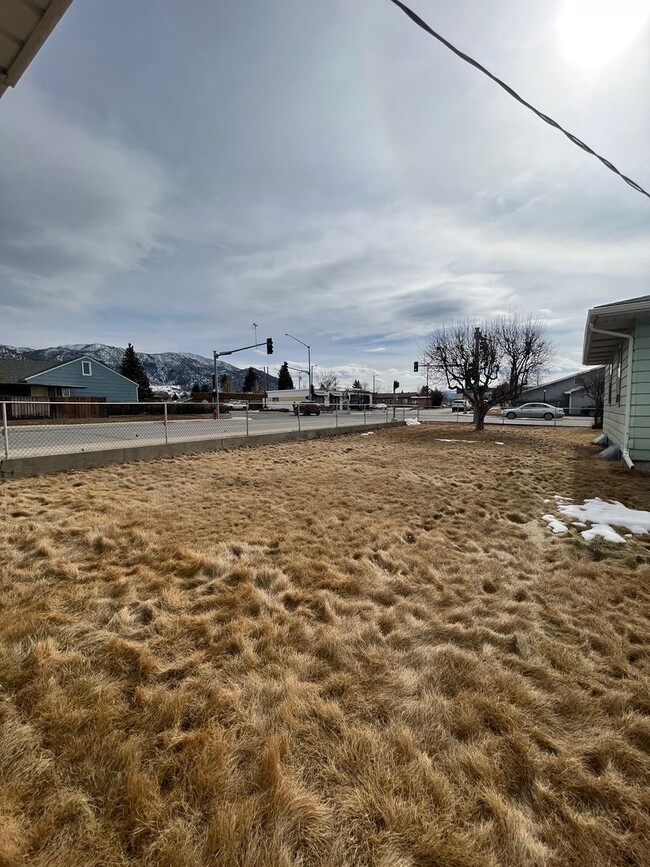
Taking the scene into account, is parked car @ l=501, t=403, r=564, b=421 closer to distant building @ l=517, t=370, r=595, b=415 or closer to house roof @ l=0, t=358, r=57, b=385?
distant building @ l=517, t=370, r=595, b=415

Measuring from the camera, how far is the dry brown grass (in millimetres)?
1295

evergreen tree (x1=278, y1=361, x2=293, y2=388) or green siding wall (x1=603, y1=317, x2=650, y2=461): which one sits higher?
evergreen tree (x1=278, y1=361, x2=293, y2=388)

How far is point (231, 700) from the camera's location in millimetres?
1824

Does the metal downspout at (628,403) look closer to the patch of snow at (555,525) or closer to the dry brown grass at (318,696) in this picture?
the patch of snow at (555,525)

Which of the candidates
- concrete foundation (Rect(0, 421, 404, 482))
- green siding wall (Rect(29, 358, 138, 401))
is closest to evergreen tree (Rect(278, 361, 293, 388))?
green siding wall (Rect(29, 358, 138, 401))

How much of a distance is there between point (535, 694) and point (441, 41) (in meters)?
4.16

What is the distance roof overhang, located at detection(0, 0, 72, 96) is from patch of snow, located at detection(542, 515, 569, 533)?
19.0 feet

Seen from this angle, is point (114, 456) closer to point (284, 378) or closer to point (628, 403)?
point (628, 403)

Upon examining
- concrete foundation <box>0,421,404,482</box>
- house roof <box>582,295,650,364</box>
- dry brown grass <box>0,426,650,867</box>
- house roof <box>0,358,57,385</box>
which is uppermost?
house roof <box>0,358,57,385</box>

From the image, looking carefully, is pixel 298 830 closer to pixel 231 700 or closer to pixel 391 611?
pixel 231 700

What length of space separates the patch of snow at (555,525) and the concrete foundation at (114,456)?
729cm

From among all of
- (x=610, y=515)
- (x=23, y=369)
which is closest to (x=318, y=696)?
(x=610, y=515)

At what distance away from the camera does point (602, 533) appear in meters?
4.05

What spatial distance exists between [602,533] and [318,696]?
3.77 m
